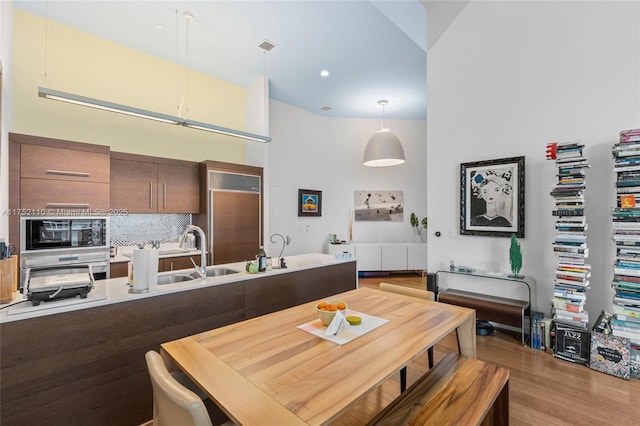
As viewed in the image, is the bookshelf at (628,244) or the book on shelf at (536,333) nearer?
the bookshelf at (628,244)

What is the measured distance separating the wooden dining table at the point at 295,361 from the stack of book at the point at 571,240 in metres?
1.68

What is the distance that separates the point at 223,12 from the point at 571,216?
433 centimetres

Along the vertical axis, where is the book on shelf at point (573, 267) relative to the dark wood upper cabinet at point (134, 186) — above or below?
below

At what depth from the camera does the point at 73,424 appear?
163 centimetres

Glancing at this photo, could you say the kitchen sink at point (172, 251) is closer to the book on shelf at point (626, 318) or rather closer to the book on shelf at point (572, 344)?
the book on shelf at point (572, 344)

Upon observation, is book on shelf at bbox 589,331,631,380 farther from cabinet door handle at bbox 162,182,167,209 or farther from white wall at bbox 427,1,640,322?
cabinet door handle at bbox 162,182,167,209

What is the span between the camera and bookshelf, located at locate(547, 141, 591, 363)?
8.84ft

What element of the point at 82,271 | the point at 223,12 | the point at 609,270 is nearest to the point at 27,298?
the point at 82,271

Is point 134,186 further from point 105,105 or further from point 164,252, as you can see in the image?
point 105,105

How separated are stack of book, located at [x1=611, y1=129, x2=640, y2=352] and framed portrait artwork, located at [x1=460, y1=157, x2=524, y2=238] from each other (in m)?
0.82

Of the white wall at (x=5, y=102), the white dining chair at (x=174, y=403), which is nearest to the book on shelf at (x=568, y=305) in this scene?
the white dining chair at (x=174, y=403)

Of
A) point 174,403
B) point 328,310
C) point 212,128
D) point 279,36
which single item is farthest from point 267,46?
point 174,403

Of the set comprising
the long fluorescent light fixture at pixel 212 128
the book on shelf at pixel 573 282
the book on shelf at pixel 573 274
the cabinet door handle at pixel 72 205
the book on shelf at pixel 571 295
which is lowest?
the book on shelf at pixel 571 295

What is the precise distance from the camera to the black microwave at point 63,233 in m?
2.87
